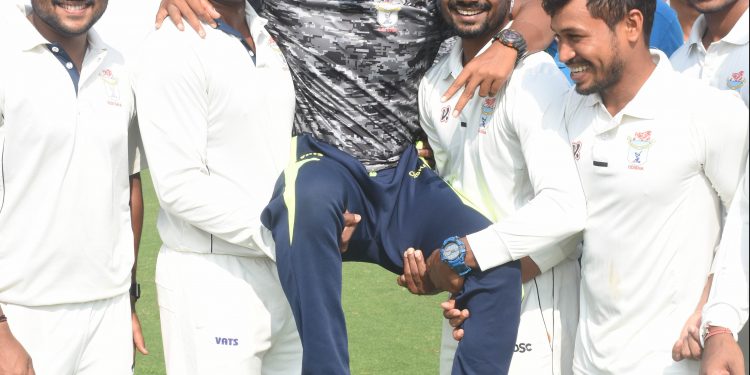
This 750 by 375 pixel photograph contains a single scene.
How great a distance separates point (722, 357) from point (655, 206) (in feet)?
1.70

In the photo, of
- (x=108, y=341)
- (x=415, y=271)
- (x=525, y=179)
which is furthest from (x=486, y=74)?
(x=108, y=341)

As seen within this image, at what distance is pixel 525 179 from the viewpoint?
4.06 m

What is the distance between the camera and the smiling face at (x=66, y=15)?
12.9ft

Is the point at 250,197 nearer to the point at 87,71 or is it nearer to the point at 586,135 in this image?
the point at 87,71

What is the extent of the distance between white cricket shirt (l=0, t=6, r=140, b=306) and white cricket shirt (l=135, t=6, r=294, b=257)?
167 mm

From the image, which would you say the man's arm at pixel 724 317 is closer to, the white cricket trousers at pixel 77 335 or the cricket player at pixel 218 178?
the cricket player at pixel 218 178

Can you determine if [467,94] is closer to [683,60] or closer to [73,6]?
[683,60]

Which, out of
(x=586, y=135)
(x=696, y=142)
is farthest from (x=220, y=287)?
(x=696, y=142)

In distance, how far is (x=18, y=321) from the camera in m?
3.91

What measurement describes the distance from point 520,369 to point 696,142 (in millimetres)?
1082

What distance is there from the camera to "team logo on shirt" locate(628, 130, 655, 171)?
3.57 meters

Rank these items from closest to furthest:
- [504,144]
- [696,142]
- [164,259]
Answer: [696,142] < [504,144] < [164,259]

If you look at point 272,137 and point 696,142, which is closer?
point 696,142

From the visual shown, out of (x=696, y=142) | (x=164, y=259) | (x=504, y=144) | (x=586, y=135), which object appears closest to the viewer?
(x=696, y=142)
